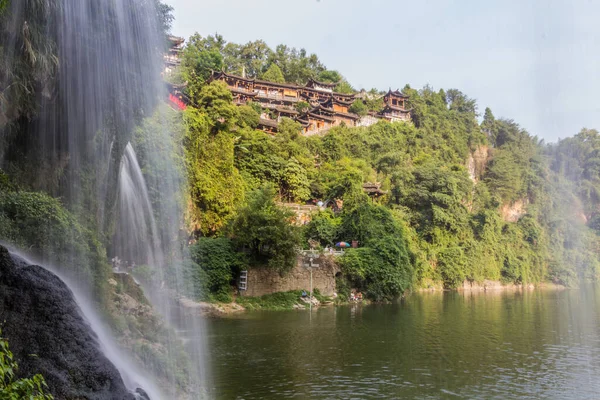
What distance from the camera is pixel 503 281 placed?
42344 millimetres

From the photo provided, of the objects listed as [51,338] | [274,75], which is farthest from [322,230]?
[274,75]

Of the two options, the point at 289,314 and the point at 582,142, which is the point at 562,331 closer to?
the point at 289,314

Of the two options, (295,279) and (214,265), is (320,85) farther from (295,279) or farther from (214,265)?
(214,265)

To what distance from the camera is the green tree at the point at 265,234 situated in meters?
21.9

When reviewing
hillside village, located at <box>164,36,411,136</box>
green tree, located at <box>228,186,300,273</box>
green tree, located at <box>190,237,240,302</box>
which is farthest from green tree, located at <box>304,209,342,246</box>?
hillside village, located at <box>164,36,411,136</box>

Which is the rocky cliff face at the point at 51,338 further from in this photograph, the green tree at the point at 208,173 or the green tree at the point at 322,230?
the green tree at the point at 322,230

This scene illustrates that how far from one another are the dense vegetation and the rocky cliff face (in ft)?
53.8

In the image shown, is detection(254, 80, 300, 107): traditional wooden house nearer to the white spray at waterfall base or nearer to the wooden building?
the wooden building

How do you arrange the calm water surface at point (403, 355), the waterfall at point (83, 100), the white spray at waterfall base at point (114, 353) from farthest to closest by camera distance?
the calm water surface at point (403, 355) → the waterfall at point (83, 100) → the white spray at waterfall base at point (114, 353)

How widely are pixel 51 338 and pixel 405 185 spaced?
35.8 m

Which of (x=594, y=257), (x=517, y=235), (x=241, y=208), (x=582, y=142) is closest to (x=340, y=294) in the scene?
(x=241, y=208)

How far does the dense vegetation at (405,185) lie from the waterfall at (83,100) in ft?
34.8

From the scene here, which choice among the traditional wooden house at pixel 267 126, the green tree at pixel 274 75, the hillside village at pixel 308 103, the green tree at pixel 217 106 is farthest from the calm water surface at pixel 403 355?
the green tree at pixel 274 75

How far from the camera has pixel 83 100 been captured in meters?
9.48
